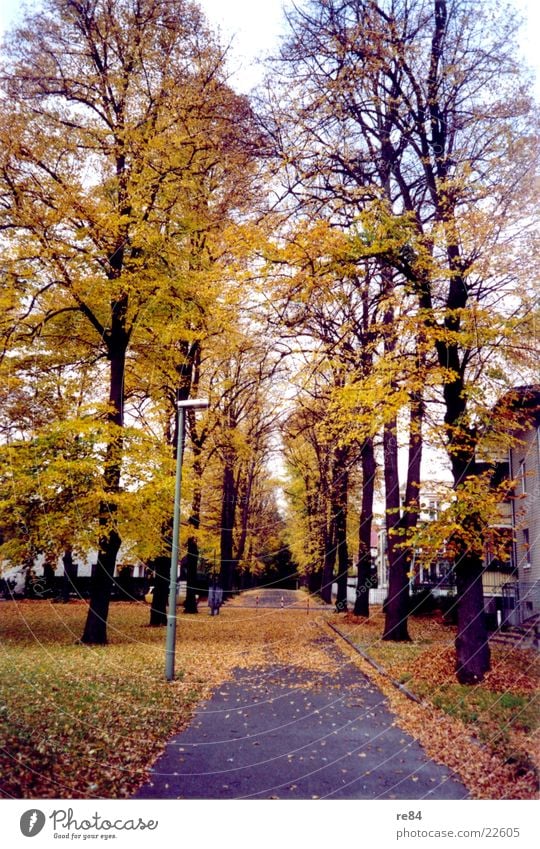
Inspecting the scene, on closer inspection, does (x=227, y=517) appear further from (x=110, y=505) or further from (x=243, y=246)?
(x=243, y=246)

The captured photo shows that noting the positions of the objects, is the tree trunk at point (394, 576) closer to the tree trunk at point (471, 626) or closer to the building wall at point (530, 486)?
the building wall at point (530, 486)

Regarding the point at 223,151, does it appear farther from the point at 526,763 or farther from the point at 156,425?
the point at 526,763

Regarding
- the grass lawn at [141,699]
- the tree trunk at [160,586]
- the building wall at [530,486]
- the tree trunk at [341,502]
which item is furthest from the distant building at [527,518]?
the tree trunk at [160,586]

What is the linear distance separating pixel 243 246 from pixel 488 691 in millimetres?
5914

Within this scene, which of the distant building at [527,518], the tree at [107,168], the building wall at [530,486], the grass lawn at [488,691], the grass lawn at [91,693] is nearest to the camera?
the grass lawn at [91,693]

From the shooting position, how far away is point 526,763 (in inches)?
167

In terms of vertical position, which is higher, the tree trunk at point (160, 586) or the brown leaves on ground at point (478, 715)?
the tree trunk at point (160, 586)

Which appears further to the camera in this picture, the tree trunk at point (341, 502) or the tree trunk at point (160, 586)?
the tree trunk at point (341, 502)

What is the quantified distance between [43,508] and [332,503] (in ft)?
39.5

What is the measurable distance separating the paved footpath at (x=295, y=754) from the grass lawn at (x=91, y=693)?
0.25 meters

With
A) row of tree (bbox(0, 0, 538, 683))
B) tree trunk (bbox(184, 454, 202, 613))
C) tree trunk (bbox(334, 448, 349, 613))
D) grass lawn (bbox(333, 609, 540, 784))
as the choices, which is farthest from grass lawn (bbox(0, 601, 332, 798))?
tree trunk (bbox(334, 448, 349, 613))

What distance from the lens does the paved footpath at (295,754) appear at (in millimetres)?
3977

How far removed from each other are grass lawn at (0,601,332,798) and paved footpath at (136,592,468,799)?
0.25 metres
